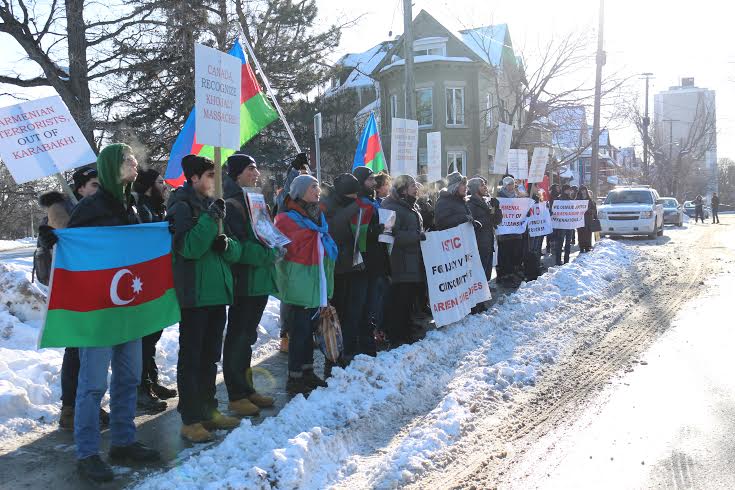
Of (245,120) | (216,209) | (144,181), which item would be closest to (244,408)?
(216,209)

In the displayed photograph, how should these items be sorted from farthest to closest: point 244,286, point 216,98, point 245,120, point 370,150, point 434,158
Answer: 1. point 434,158
2. point 370,150
3. point 245,120
4. point 216,98
5. point 244,286

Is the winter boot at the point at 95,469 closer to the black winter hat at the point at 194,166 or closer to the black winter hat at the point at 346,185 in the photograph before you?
the black winter hat at the point at 194,166

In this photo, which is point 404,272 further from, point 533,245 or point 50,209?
point 533,245

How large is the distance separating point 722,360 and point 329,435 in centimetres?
456

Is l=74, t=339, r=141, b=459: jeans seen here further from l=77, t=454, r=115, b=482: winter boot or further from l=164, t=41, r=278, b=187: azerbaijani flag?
l=164, t=41, r=278, b=187: azerbaijani flag

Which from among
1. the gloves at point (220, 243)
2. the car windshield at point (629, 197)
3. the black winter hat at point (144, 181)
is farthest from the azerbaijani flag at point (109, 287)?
the car windshield at point (629, 197)

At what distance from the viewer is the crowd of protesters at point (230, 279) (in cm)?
450

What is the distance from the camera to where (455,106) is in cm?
3528

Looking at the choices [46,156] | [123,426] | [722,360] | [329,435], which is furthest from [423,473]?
[722,360]

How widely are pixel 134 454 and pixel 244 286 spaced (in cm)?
154

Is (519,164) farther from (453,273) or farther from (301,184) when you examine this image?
(301,184)

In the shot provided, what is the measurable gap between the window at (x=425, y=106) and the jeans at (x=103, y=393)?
103 feet

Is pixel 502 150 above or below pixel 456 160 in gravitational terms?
below

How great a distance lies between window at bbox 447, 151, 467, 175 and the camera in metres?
34.8
